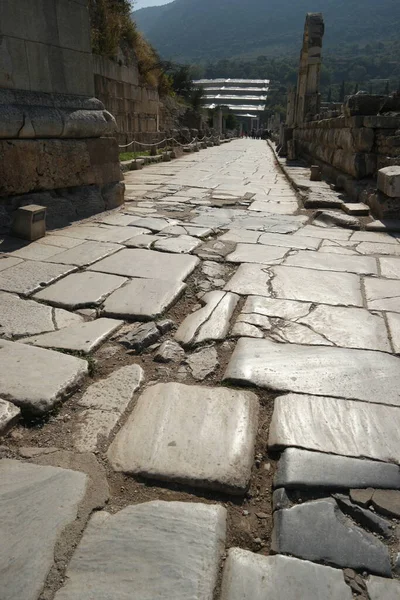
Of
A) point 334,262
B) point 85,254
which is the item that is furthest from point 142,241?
point 334,262

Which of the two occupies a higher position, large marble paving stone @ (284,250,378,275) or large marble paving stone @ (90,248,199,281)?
large marble paving stone @ (90,248,199,281)

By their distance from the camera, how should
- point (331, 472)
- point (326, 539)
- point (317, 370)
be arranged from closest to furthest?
point (326, 539), point (331, 472), point (317, 370)

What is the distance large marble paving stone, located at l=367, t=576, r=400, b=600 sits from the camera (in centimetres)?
115

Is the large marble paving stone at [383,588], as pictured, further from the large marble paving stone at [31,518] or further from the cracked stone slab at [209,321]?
the cracked stone slab at [209,321]

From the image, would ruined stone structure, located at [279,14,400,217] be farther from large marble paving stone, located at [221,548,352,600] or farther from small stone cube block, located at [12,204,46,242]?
large marble paving stone, located at [221,548,352,600]

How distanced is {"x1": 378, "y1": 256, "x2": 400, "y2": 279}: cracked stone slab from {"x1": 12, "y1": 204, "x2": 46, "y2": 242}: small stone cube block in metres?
2.90

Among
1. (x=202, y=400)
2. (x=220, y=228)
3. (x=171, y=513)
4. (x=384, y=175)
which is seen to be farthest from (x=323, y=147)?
(x=171, y=513)

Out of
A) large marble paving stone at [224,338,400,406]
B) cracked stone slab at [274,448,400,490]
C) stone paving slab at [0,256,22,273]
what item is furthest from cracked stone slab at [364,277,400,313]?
stone paving slab at [0,256,22,273]

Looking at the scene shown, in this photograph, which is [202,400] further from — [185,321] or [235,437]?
[185,321]

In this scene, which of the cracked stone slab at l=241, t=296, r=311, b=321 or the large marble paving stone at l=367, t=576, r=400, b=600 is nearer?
the large marble paving stone at l=367, t=576, r=400, b=600

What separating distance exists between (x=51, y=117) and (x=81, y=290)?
7.64ft

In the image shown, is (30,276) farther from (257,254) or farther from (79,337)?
(257,254)

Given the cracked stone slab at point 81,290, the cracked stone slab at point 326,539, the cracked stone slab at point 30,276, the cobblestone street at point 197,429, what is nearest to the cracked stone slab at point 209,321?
the cobblestone street at point 197,429

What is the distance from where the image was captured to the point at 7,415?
1736 millimetres
